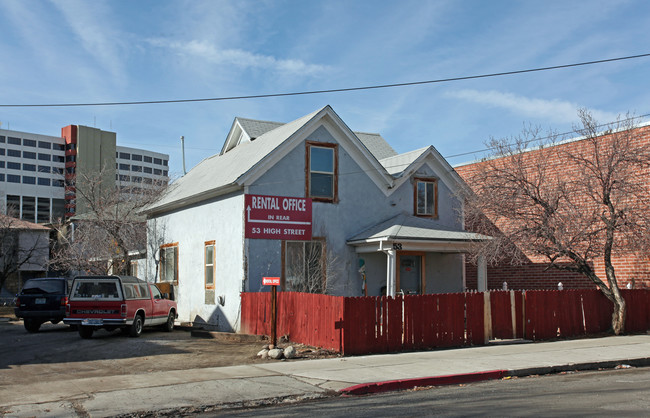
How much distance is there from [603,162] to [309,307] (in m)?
8.97

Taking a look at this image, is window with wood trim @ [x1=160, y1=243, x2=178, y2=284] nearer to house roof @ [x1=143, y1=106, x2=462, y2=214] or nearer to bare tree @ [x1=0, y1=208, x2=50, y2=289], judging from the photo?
house roof @ [x1=143, y1=106, x2=462, y2=214]

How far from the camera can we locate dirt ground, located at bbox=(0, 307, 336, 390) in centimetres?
1241

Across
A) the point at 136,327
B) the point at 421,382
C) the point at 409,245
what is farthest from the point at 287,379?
the point at 409,245

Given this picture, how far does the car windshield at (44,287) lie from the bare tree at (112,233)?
258 inches

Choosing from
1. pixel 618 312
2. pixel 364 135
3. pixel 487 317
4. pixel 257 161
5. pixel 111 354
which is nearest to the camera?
pixel 111 354

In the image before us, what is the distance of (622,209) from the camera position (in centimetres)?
1689

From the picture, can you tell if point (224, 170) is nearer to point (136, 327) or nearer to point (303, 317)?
point (136, 327)

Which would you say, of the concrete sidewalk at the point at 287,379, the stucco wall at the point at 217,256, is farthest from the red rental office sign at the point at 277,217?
the concrete sidewalk at the point at 287,379

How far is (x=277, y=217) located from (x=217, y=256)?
2.54 metres

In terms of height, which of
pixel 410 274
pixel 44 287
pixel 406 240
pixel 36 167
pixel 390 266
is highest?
pixel 36 167

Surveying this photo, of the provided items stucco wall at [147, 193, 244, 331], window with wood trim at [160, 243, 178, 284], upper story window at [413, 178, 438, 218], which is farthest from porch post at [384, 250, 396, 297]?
window with wood trim at [160, 243, 178, 284]

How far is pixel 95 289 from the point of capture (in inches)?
672

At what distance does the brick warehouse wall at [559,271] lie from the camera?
20062 millimetres

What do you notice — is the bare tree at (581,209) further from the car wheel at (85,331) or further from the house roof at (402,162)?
the car wheel at (85,331)
